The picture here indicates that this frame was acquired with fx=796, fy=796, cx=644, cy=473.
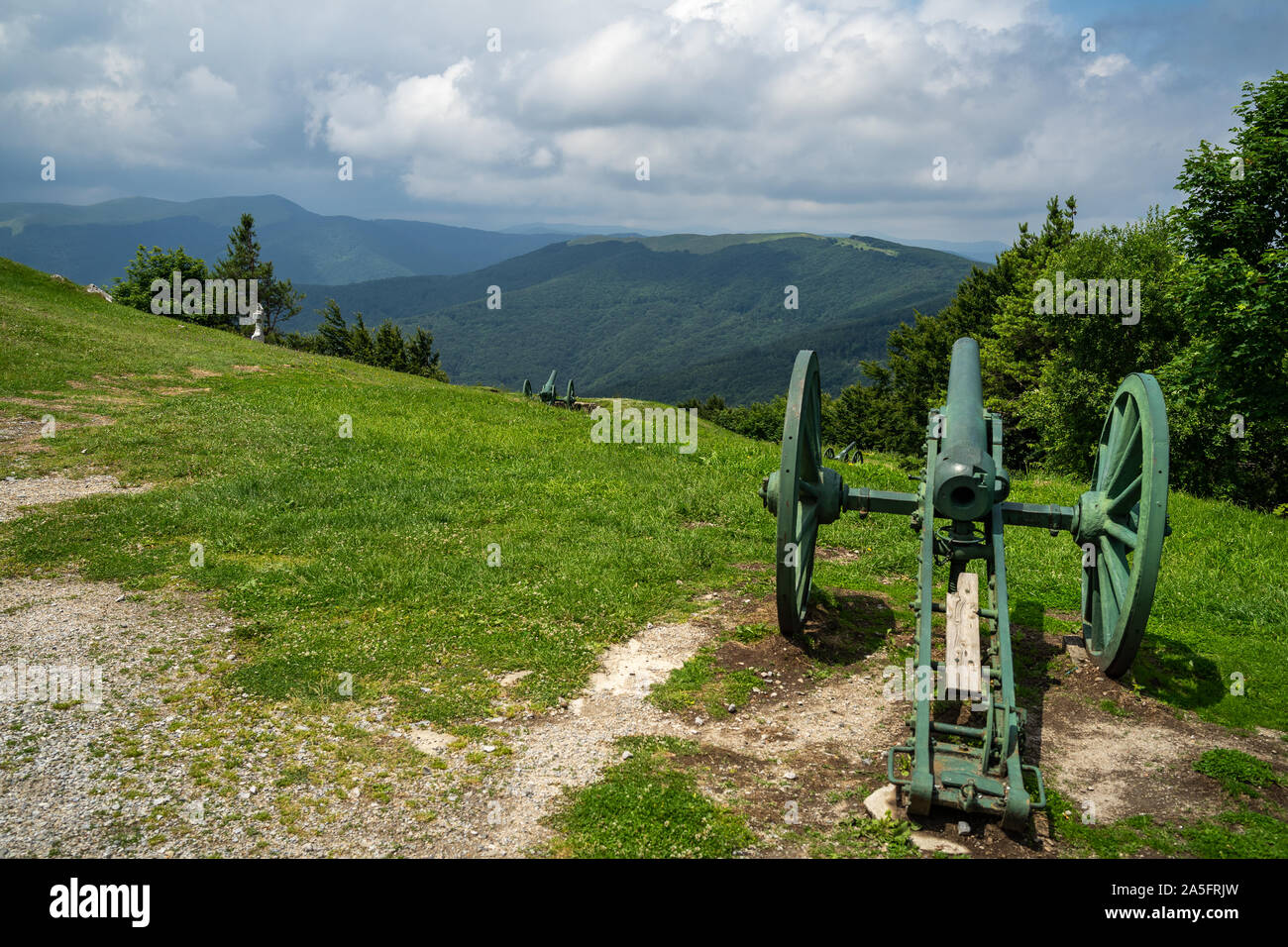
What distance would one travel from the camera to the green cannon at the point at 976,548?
234 inches

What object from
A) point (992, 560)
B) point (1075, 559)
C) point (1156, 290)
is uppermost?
point (1156, 290)

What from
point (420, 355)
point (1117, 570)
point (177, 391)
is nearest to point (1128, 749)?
point (1117, 570)

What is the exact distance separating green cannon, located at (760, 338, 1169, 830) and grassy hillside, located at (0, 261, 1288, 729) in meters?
1.76

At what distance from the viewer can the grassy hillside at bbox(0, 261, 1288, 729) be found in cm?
858

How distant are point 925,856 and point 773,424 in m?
87.6

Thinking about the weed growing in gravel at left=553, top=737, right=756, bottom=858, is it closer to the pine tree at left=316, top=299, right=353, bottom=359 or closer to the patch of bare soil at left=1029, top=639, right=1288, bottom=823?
the patch of bare soil at left=1029, top=639, right=1288, bottom=823

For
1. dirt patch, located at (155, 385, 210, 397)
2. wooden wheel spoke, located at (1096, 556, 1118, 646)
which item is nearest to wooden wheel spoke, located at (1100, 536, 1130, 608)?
wooden wheel spoke, located at (1096, 556, 1118, 646)

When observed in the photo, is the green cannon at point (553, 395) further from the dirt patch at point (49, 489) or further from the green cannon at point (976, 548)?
the green cannon at point (976, 548)

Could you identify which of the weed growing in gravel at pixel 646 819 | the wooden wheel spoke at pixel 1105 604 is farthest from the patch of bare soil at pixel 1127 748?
the weed growing in gravel at pixel 646 819

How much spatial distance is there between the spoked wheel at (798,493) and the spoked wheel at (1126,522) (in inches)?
107

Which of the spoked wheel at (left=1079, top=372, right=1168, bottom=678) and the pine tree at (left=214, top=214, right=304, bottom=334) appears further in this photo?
the pine tree at (left=214, top=214, right=304, bottom=334)
